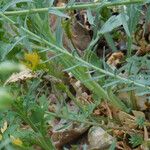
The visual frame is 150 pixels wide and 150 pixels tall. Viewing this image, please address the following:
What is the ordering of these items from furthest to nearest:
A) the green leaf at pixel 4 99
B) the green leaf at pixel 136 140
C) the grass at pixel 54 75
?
the green leaf at pixel 136 140, the grass at pixel 54 75, the green leaf at pixel 4 99

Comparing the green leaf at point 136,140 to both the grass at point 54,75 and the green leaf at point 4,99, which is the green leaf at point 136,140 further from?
the green leaf at point 4,99

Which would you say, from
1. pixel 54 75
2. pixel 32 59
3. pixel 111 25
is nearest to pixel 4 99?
pixel 111 25

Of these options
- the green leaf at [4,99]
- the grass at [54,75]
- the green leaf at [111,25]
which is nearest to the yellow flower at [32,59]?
the grass at [54,75]

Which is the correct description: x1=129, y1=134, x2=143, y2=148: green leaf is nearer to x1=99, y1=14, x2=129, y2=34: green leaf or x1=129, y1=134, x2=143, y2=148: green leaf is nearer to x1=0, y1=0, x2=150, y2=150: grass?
x1=0, y1=0, x2=150, y2=150: grass

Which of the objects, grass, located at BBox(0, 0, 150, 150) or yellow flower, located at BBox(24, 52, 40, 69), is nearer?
grass, located at BBox(0, 0, 150, 150)

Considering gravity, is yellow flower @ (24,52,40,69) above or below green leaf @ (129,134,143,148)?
above

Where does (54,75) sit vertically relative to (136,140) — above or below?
above

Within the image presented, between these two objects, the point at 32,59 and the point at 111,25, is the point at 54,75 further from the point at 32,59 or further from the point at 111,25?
the point at 111,25

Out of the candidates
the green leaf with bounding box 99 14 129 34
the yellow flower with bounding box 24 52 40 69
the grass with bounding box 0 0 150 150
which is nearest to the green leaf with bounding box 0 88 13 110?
the grass with bounding box 0 0 150 150

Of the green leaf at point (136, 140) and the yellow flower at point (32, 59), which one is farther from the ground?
the yellow flower at point (32, 59)
